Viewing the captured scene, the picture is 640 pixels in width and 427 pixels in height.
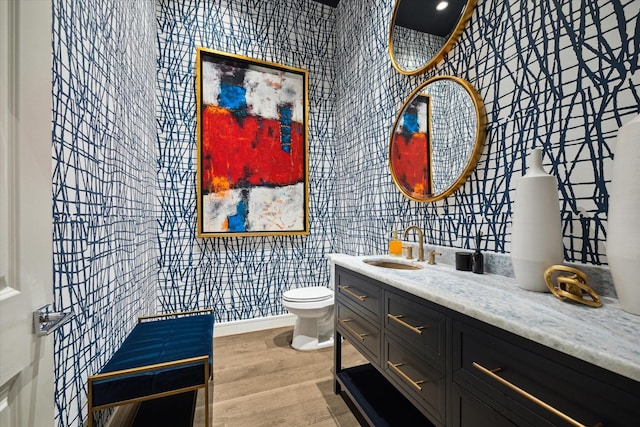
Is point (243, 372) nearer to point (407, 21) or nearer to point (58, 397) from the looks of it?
point (58, 397)

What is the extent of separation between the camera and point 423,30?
5.73ft

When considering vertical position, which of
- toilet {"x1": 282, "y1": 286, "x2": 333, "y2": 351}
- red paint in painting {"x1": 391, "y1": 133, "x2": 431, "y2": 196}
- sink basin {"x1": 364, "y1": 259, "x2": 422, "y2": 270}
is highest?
red paint in painting {"x1": 391, "y1": 133, "x2": 431, "y2": 196}

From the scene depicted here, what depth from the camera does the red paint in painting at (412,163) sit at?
177cm

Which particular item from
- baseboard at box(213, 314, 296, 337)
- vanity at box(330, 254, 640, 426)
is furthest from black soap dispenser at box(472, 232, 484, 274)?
baseboard at box(213, 314, 296, 337)

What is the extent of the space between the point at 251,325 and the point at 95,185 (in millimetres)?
1940

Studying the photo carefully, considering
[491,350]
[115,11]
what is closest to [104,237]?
[115,11]

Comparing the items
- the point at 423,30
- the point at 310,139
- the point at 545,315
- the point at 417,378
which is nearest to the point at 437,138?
the point at 423,30

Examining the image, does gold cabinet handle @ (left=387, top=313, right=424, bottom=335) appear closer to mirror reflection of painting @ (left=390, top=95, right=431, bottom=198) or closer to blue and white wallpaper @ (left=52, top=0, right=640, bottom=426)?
blue and white wallpaper @ (left=52, top=0, right=640, bottom=426)

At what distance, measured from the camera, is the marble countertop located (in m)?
0.54

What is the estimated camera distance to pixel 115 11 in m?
1.51

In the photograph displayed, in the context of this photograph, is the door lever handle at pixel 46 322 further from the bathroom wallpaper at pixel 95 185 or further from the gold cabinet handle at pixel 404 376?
the gold cabinet handle at pixel 404 376

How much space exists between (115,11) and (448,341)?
2312mm

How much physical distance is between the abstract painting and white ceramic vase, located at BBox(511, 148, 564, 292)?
207 cm

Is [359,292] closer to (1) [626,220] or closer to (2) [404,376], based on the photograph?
(2) [404,376]
